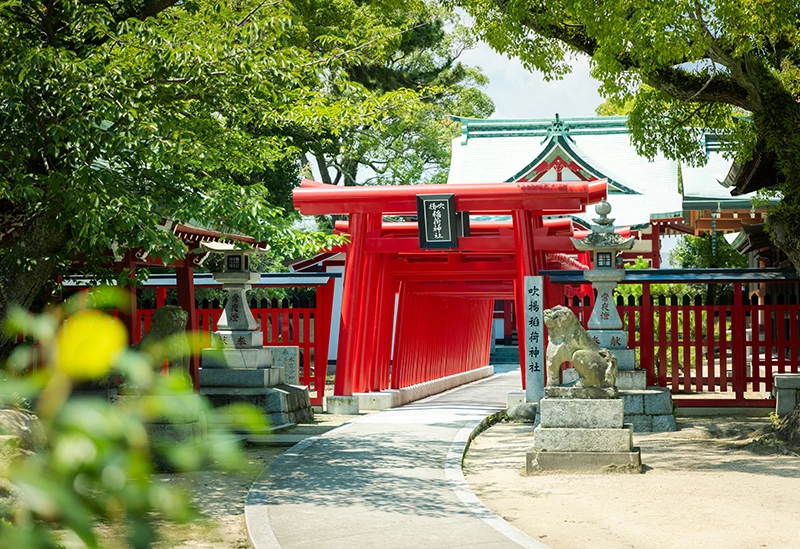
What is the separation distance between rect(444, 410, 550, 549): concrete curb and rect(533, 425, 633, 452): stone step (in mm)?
918

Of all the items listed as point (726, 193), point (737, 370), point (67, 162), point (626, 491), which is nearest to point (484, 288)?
point (737, 370)

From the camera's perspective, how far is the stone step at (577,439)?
1002cm

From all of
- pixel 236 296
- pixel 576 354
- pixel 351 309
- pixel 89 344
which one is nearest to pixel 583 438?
pixel 576 354

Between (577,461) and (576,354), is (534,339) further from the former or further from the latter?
(577,461)

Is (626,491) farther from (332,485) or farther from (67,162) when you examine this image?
(67,162)

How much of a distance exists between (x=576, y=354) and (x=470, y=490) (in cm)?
245

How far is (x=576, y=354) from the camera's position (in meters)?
10.4

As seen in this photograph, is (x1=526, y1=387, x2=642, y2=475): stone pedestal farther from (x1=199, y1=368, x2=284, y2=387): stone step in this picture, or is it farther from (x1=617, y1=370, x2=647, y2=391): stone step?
(x1=199, y1=368, x2=284, y2=387): stone step

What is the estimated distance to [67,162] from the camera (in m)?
8.24

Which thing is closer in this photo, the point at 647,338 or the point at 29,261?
the point at 29,261

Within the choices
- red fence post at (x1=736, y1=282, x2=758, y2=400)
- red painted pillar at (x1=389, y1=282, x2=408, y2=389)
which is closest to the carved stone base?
red fence post at (x1=736, y1=282, x2=758, y2=400)

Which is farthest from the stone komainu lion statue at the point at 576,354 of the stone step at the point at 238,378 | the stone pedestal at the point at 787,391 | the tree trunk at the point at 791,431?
the stone step at the point at 238,378

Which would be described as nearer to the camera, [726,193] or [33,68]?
[33,68]

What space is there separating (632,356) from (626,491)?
5.46 meters
